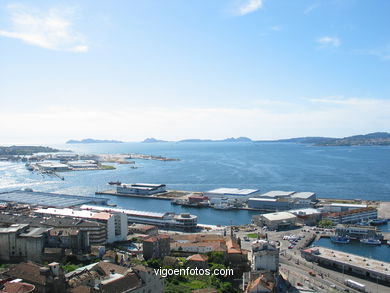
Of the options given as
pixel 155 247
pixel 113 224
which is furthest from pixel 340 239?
pixel 113 224

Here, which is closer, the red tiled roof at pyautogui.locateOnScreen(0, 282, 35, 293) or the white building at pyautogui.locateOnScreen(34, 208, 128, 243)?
the red tiled roof at pyautogui.locateOnScreen(0, 282, 35, 293)

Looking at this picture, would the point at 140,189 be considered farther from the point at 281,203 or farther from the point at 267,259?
the point at 267,259

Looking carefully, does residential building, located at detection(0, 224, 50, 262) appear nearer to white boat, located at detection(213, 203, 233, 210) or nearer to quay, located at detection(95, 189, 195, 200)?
white boat, located at detection(213, 203, 233, 210)

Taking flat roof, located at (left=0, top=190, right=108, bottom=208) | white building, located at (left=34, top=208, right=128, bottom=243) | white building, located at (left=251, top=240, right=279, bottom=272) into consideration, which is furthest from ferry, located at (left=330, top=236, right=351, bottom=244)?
flat roof, located at (left=0, top=190, right=108, bottom=208)

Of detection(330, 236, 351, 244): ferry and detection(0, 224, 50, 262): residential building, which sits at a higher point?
detection(0, 224, 50, 262): residential building

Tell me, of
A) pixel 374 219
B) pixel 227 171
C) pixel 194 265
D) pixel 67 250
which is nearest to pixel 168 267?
pixel 194 265

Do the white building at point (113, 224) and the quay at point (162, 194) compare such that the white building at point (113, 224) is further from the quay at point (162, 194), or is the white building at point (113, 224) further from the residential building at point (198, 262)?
the quay at point (162, 194)
